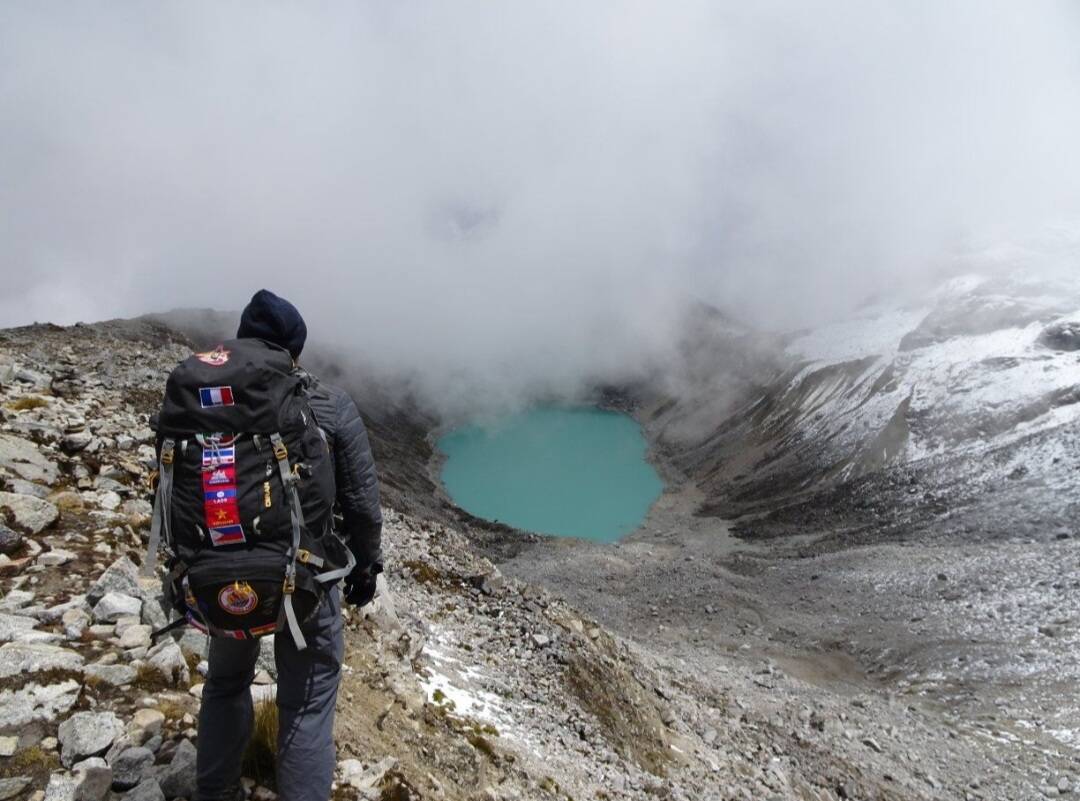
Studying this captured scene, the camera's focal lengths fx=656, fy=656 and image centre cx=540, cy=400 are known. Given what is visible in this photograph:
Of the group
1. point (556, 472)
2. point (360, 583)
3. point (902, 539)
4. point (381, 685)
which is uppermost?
point (360, 583)

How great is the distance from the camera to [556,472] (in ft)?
461

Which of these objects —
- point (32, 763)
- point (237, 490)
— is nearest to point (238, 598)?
point (237, 490)

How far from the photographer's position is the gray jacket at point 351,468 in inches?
194

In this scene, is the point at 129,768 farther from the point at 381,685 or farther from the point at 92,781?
the point at 381,685

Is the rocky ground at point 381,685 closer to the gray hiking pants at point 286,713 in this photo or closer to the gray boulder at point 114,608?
the gray boulder at point 114,608

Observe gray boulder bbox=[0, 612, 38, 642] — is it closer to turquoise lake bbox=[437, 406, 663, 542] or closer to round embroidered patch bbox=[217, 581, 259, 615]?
round embroidered patch bbox=[217, 581, 259, 615]

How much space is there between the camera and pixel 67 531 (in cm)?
941

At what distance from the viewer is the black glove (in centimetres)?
538

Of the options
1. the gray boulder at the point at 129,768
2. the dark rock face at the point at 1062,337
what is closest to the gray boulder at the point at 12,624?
the gray boulder at the point at 129,768

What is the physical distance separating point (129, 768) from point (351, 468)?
3037 millimetres

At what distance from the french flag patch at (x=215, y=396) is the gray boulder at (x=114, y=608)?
4502mm

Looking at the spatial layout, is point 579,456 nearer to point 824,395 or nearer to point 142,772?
point 824,395

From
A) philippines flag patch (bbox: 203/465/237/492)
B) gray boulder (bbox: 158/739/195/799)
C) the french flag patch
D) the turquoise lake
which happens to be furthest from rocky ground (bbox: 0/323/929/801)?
the turquoise lake

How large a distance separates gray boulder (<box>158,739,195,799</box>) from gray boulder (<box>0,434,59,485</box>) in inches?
296
